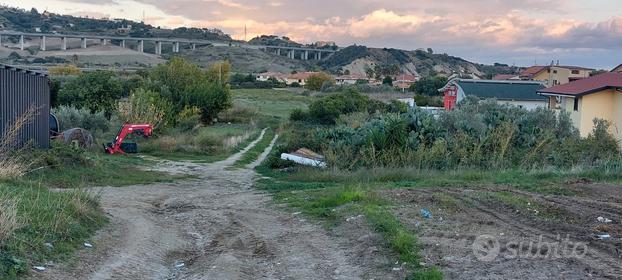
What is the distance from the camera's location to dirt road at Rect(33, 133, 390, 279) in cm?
909

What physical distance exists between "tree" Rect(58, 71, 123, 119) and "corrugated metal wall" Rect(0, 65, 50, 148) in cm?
2553

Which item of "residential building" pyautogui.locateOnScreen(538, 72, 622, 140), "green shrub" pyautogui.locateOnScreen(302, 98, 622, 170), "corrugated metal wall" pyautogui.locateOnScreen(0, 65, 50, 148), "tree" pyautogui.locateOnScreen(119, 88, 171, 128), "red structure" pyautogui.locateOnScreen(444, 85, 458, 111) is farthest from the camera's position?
"red structure" pyautogui.locateOnScreen(444, 85, 458, 111)

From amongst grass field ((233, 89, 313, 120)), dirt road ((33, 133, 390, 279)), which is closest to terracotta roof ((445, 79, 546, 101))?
grass field ((233, 89, 313, 120))

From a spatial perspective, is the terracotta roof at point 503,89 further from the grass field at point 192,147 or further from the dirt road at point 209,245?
the dirt road at point 209,245

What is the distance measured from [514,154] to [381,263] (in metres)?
17.3

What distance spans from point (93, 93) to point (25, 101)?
2873 centimetres

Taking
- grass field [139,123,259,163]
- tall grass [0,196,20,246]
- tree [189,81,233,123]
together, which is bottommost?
grass field [139,123,259,163]

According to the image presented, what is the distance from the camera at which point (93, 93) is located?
5038cm

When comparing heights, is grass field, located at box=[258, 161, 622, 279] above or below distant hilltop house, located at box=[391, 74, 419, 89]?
below

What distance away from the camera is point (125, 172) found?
78.8ft

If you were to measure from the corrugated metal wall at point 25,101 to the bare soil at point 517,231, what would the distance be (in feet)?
41.6

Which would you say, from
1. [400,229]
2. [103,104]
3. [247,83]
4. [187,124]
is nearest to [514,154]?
[400,229]

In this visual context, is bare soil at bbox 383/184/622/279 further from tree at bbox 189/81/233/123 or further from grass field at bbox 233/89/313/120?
grass field at bbox 233/89/313/120

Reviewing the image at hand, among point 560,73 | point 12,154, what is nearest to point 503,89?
point 560,73
